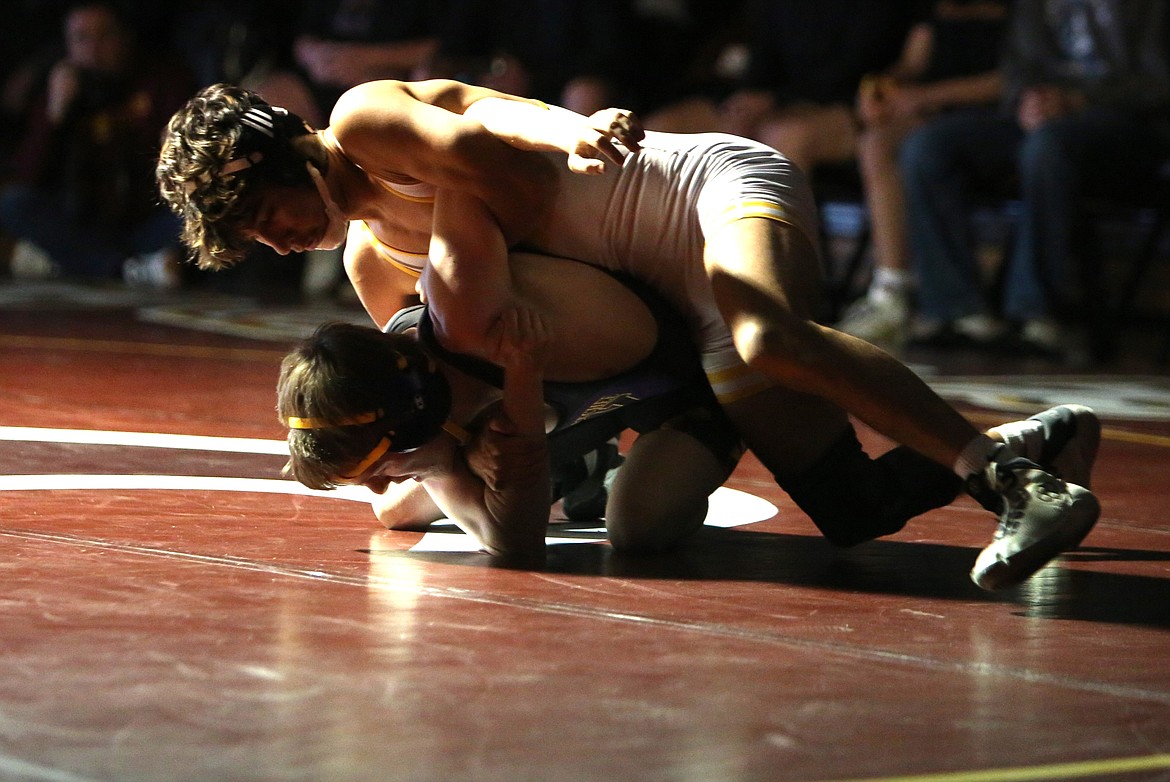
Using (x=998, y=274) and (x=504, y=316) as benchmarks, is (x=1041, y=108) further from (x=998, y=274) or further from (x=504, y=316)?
(x=504, y=316)

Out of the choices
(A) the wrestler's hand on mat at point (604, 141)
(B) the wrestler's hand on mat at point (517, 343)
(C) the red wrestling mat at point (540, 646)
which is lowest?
(C) the red wrestling mat at point (540, 646)

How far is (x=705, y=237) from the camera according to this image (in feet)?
8.20

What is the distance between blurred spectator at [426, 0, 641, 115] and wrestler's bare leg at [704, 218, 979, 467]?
13.3 feet

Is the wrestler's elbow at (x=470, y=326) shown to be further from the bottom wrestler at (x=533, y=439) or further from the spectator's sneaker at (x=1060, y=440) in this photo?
the spectator's sneaker at (x=1060, y=440)

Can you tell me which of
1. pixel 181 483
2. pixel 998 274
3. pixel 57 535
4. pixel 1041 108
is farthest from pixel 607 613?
pixel 998 274

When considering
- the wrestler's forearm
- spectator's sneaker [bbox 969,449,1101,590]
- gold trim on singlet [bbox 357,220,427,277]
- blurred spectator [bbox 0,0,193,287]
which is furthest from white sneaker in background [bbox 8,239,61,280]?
spectator's sneaker [bbox 969,449,1101,590]

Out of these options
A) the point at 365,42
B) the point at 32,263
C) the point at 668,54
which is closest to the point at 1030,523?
the point at 668,54

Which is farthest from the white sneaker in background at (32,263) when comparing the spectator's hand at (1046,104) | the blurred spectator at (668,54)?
the spectator's hand at (1046,104)

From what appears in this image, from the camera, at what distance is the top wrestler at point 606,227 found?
225 centimetres

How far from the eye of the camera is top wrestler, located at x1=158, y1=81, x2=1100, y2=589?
2.25 meters

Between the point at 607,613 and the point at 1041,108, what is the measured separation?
12.4 feet

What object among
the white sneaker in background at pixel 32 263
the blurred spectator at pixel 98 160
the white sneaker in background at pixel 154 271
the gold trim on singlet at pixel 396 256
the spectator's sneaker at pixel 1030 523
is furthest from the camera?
the white sneaker in background at pixel 32 263

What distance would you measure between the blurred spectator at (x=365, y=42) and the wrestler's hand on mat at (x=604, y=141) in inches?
193

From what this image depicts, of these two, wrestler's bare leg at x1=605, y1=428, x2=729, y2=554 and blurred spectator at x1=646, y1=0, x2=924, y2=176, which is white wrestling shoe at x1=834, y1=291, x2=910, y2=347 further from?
wrestler's bare leg at x1=605, y1=428, x2=729, y2=554
